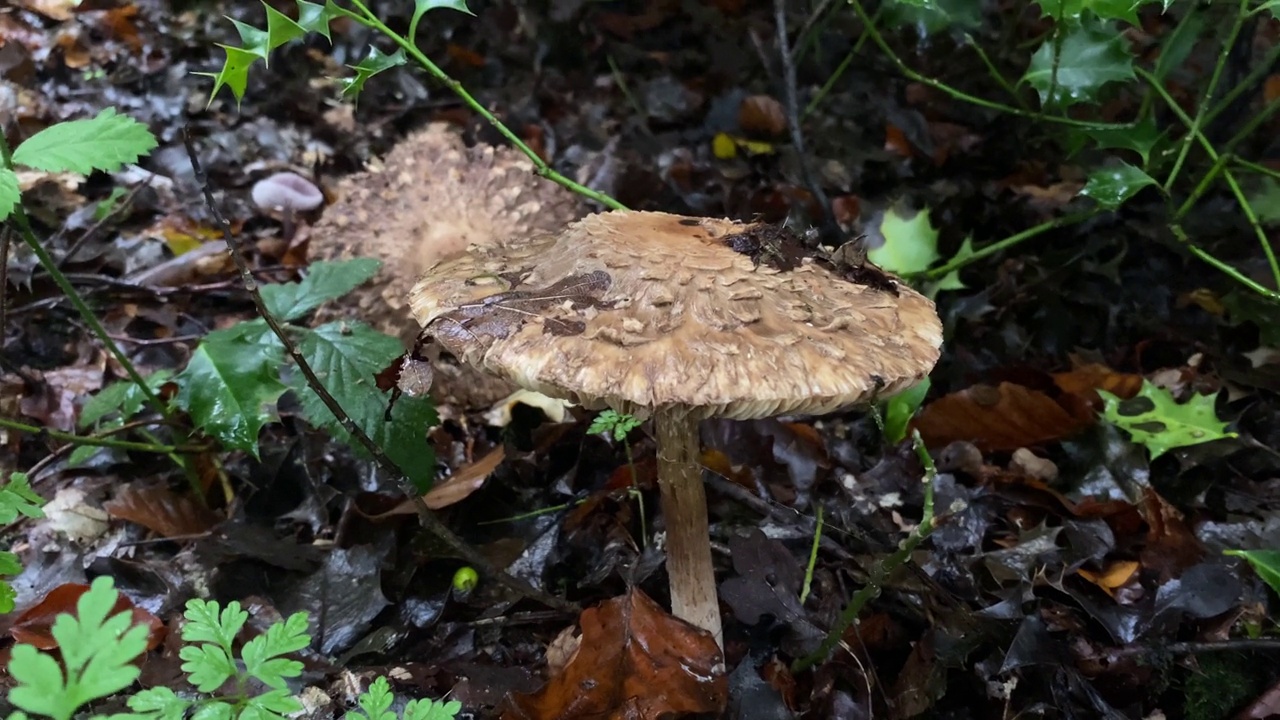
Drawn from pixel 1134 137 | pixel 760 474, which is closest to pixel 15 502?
pixel 760 474

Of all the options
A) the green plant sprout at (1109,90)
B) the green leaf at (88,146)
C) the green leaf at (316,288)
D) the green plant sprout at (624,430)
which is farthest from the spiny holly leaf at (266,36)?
the green plant sprout at (1109,90)

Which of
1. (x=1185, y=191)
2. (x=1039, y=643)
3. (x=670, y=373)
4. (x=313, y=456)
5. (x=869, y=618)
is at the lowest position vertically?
(x=313, y=456)

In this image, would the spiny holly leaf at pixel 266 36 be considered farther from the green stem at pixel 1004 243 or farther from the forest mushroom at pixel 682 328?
the green stem at pixel 1004 243

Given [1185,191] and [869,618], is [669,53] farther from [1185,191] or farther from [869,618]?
[869,618]

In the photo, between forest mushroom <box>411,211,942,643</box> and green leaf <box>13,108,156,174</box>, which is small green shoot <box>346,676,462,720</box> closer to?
forest mushroom <box>411,211,942,643</box>

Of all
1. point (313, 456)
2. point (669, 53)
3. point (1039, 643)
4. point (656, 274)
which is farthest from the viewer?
point (669, 53)

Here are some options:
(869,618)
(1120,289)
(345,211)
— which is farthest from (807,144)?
(869,618)
